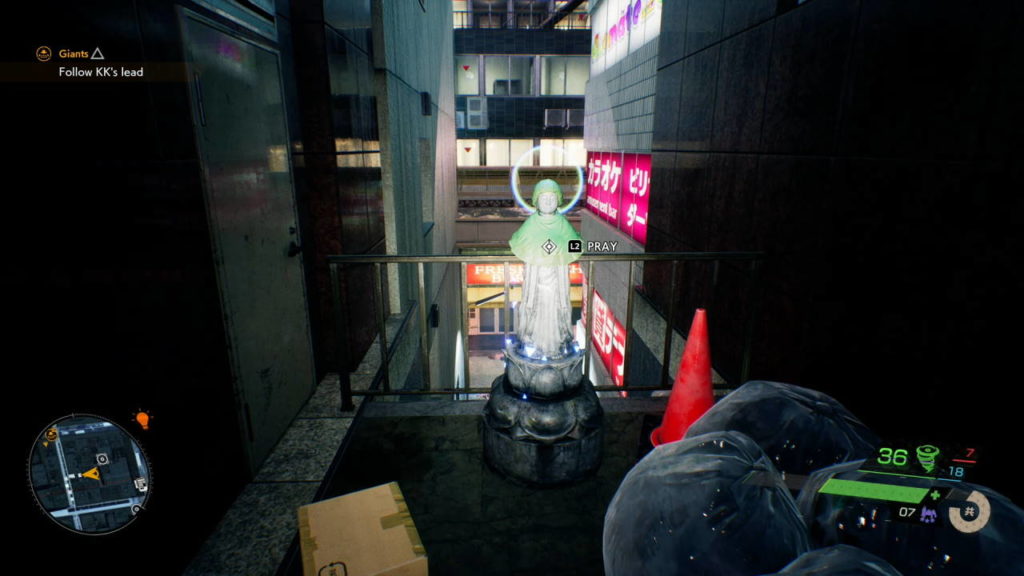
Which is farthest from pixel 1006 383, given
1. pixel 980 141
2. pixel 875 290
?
pixel 980 141

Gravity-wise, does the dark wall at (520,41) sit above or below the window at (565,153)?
above

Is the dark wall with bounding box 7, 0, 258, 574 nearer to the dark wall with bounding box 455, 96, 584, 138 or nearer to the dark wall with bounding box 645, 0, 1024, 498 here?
the dark wall with bounding box 645, 0, 1024, 498

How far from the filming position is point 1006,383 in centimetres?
231

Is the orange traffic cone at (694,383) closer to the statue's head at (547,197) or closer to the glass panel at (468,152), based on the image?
the statue's head at (547,197)

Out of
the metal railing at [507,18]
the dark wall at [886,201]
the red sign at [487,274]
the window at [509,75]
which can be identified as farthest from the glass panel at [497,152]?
the dark wall at [886,201]

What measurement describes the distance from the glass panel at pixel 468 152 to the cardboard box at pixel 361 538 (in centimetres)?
2491

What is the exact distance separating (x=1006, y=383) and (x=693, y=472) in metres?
2.18

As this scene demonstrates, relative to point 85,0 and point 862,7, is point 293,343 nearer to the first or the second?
point 85,0

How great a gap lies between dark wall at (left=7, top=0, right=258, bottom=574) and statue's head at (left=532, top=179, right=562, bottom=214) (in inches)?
75.6

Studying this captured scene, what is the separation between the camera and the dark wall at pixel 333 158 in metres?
4.10

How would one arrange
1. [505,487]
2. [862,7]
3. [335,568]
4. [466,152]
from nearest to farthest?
[335,568]
[862,7]
[505,487]
[466,152]

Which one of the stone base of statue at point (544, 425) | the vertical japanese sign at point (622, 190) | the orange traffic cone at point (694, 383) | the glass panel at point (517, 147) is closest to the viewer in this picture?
the stone base of statue at point (544, 425)

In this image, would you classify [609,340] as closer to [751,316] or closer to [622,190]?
[622,190]

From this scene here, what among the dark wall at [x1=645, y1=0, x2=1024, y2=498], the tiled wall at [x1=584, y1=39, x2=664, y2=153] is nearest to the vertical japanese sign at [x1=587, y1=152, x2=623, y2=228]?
the tiled wall at [x1=584, y1=39, x2=664, y2=153]
